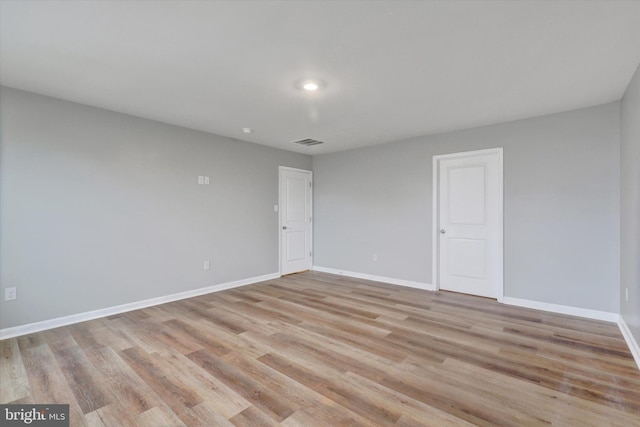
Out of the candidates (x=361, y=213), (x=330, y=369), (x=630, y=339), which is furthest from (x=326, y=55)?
(x=630, y=339)

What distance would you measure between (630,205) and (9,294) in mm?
5839

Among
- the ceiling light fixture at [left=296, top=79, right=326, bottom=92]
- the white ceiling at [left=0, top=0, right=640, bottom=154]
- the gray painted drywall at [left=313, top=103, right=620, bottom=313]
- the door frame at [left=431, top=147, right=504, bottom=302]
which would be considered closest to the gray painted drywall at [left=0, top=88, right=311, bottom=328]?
the white ceiling at [left=0, top=0, right=640, bottom=154]

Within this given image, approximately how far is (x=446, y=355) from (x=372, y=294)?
185 centimetres

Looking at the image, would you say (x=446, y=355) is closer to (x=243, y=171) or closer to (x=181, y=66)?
(x=181, y=66)

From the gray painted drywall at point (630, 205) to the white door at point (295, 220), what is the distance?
449 centimetres

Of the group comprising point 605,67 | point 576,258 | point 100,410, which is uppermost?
point 605,67

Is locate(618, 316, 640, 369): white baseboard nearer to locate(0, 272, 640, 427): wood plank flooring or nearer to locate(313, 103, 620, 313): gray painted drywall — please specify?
locate(0, 272, 640, 427): wood plank flooring

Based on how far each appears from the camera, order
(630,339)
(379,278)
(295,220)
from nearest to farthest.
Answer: (630,339) < (379,278) < (295,220)

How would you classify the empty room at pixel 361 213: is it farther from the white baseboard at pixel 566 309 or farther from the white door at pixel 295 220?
the white door at pixel 295 220

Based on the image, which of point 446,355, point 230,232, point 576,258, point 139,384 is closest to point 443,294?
point 576,258

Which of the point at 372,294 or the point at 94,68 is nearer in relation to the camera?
the point at 94,68

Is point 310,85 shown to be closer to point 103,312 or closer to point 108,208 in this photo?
point 108,208

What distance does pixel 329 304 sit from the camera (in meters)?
3.84

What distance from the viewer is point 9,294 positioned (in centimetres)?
282
